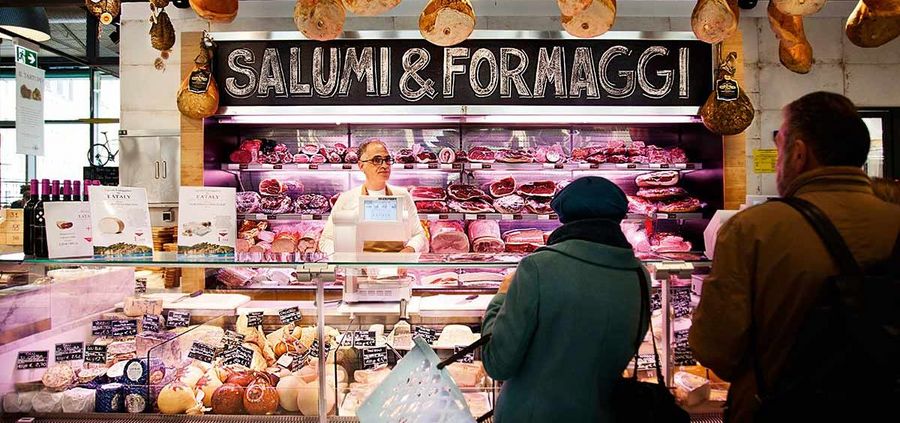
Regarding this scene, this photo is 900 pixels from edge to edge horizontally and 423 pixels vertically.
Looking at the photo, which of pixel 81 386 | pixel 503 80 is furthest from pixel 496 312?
pixel 503 80

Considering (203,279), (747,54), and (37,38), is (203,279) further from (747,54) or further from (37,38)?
(747,54)

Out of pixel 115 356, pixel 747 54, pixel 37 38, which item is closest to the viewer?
pixel 115 356

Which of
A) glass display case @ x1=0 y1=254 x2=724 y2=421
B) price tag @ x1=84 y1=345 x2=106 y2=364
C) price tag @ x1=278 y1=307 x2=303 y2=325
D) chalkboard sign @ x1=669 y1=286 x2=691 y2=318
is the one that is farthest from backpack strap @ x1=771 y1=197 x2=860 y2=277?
price tag @ x1=84 y1=345 x2=106 y2=364

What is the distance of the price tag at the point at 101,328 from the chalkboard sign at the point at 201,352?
512 millimetres

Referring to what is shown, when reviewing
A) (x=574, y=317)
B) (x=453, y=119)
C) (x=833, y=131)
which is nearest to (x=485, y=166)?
(x=453, y=119)

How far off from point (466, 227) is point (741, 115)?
2835 millimetres

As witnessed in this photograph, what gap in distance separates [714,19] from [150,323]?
3.76 metres

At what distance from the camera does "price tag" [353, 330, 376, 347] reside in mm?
2673

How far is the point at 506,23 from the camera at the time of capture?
668cm

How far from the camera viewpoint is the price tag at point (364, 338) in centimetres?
267

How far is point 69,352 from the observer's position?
274 cm

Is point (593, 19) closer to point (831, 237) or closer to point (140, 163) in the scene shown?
point (831, 237)

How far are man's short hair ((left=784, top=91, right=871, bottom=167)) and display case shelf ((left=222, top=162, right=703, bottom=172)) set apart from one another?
4.15 metres

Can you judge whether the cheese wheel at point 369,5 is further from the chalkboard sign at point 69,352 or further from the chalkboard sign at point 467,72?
the chalkboard sign at point 69,352
